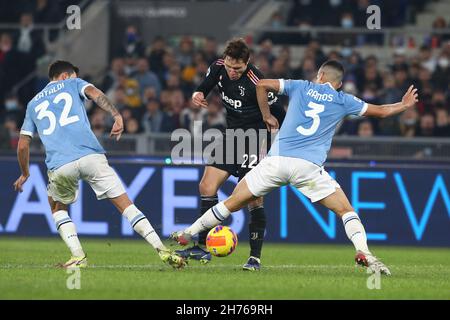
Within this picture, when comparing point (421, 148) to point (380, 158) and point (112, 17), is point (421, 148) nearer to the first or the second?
point (380, 158)

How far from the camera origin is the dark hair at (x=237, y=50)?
38.1ft

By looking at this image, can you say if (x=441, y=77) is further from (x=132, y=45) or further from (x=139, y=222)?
(x=139, y=222)

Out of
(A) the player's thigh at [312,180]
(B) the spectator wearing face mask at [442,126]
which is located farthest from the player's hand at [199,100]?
(B) the spectator wearing face mask at [442,126]

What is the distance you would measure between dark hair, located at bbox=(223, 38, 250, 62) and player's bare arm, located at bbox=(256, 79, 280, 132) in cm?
56

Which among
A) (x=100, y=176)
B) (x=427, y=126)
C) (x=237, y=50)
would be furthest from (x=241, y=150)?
(x=427, y=126)

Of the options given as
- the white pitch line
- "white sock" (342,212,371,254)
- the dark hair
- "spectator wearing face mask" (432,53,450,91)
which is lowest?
the white pitch line

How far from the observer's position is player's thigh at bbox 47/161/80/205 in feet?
36.9

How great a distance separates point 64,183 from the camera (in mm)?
11367

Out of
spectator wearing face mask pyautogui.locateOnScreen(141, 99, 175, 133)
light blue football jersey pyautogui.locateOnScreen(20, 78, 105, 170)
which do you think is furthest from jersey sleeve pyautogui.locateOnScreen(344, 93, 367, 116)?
spectator wearing face mask pyautogui.locateOnScreen(141, 99, 175, 133)

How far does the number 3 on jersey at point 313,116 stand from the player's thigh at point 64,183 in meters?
2.31

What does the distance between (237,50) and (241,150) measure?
3.83 ft

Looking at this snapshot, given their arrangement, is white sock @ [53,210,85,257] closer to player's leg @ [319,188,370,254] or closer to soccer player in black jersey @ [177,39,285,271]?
soccer player in black jersey @ [177,39,285,271]
